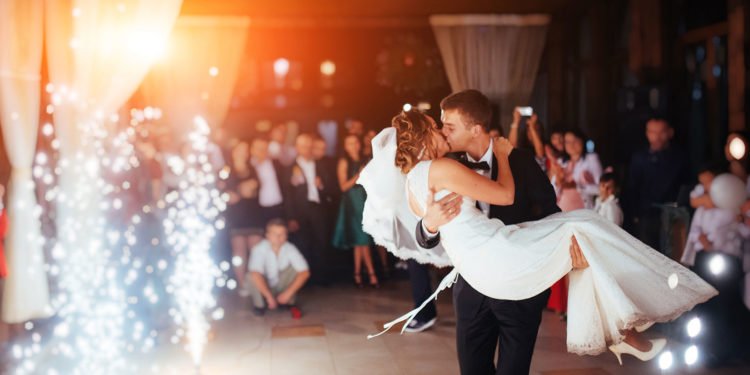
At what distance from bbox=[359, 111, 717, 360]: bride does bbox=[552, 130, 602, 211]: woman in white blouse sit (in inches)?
122

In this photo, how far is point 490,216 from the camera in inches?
116

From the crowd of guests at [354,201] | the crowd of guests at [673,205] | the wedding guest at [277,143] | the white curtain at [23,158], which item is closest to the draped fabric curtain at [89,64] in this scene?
the white curtain at [23,158]

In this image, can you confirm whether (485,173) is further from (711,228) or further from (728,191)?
(711,228)

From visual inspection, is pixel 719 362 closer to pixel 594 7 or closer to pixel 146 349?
pixel 146 349

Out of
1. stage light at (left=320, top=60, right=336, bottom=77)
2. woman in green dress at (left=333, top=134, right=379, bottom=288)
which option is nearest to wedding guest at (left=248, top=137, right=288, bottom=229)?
woman in green dress at (left=333, top=134, right=379, bottom=288)

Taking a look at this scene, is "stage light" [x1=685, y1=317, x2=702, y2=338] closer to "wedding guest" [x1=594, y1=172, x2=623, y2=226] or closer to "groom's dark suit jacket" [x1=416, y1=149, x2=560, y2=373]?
"wedding guest" [x1=594, y1=172, x2=623, y2=226]

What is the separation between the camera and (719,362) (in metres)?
4.60

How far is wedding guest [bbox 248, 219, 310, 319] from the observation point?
640 cm

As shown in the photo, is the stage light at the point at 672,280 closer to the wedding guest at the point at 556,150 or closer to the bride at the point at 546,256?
the bride at the point at 546,256

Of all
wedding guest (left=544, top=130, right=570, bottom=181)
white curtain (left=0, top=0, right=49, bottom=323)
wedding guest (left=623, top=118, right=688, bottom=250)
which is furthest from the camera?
wedding guest (left=544, top=130, right=570, bottom=181)

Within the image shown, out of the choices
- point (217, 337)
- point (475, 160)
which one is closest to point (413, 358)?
point (217, 337)

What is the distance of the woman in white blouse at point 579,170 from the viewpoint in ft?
19.9

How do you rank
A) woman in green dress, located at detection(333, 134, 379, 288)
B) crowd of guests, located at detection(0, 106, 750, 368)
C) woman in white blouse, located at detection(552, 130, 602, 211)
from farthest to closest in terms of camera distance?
woman in green dress, located at detection(333, 134, 379, 288)
woman in white blouse, located at detection(552, 130, 602, 211)
crowd of guests, located at detection(0, 106, 750, 368)

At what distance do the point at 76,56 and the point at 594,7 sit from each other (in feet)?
18.3
